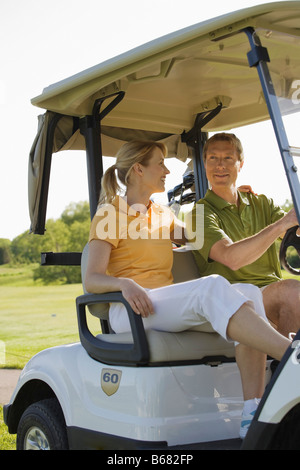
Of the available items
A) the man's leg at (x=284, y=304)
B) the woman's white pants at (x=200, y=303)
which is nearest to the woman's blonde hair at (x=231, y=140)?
the man's leg at (x=284, y=304)

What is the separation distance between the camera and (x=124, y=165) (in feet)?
10.4

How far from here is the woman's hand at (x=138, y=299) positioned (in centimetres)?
260

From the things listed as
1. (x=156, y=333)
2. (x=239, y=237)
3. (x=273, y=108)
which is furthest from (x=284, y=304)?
(x=273, y=108)

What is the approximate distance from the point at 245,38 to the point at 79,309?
1.43m

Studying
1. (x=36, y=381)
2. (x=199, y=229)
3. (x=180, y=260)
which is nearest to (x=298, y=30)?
(x=199, y=229)

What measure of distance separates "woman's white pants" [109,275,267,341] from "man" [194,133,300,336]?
1.08 ft

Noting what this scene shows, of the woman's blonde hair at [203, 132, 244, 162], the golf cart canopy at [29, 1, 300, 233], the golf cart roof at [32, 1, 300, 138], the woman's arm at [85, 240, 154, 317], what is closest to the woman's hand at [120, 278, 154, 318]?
the woman's arm at [85, 240, 154, 317]

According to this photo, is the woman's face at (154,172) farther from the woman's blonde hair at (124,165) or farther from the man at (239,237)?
the man at (239,237)

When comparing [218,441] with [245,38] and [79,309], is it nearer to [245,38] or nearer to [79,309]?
[79,309]

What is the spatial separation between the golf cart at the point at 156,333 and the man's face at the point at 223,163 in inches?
14.2

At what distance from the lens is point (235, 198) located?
3471 mm

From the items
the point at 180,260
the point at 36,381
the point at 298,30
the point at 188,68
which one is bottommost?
the point at 36,381

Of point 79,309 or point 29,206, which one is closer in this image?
point 79,309

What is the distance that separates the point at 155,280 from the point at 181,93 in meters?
1.19
